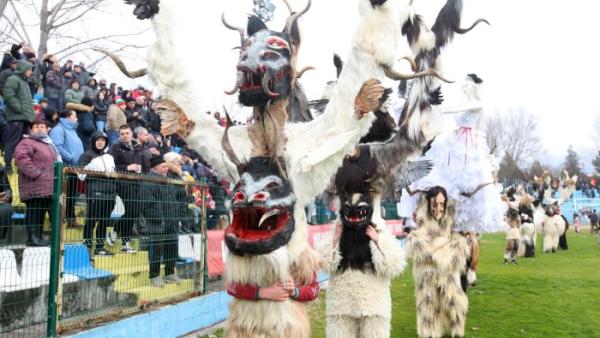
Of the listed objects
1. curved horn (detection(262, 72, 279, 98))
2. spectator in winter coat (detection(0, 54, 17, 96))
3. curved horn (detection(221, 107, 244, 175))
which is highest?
spectator in winter coat (detection(0, 54, 17, 96))

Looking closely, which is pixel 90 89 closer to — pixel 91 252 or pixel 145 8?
pixel 91 252

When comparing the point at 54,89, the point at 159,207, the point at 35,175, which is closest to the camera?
the point at 35,175

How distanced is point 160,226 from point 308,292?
3097 mm

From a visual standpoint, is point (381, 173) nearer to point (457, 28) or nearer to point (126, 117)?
point (457, 28)

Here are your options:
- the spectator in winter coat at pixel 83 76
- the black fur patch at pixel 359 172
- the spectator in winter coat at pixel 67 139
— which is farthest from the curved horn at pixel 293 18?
the spectator in winter coat at pixel 83 76

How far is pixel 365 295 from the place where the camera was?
14.4 ft

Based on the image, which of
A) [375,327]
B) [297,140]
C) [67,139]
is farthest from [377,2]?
[67,139]

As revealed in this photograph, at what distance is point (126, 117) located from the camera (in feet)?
30.4

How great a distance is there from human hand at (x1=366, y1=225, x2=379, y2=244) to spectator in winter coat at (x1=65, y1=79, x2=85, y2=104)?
6.01 meters

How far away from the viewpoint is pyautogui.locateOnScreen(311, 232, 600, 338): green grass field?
6.93 m

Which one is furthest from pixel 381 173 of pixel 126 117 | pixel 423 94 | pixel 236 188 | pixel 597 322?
pixel 126 117

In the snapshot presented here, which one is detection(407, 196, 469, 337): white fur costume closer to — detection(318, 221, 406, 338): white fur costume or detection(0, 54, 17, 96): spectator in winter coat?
detection(318, 221, 406, 338): white fur costume

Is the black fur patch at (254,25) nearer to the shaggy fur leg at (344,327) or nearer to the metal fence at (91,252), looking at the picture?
the metal fence at (91,252)

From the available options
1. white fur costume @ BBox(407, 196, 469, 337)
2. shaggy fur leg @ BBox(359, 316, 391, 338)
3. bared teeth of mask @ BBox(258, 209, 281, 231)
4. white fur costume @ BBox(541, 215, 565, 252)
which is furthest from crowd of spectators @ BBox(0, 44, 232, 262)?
white fur costume @ BBox(541, 215, 565, 252)
